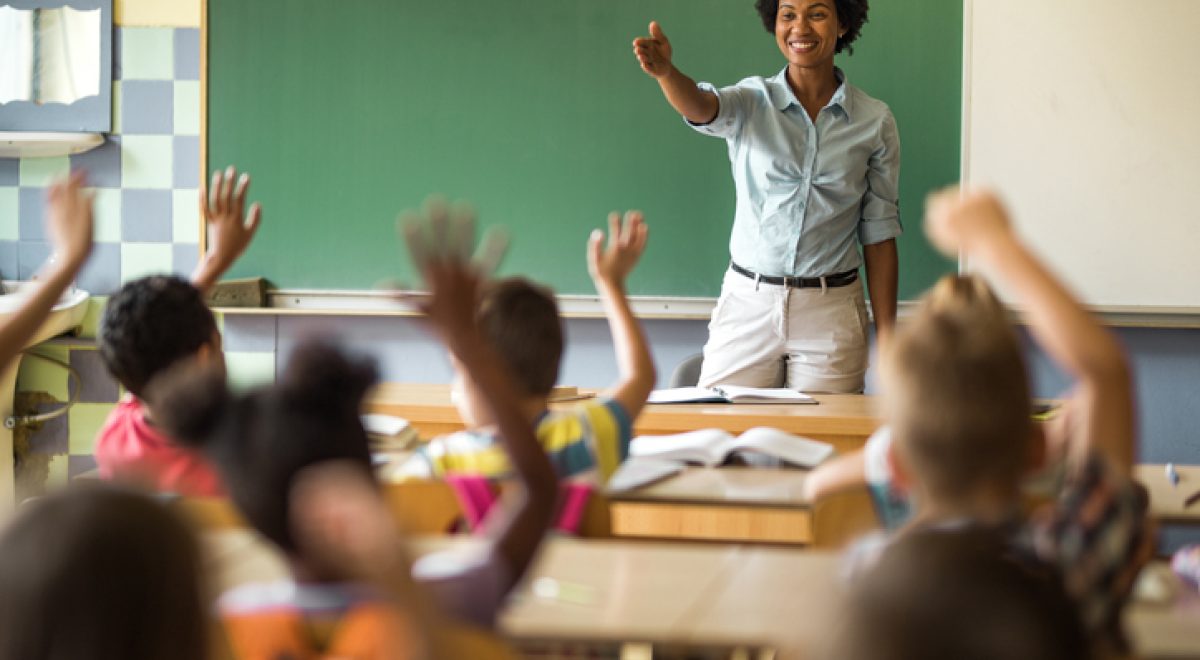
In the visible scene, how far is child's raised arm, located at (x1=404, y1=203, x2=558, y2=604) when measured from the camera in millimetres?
1094

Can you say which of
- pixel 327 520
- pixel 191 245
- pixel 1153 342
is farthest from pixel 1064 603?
pixel 191 245

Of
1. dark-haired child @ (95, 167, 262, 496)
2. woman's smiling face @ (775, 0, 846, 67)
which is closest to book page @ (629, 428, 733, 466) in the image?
dark-haired child @ (95, 167, 262, 496)

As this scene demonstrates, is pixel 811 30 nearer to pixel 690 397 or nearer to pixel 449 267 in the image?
pixel 690 397

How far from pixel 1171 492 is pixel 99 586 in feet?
6.18

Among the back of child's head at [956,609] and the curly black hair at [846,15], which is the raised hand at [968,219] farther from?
the curly black hair at [846,15]

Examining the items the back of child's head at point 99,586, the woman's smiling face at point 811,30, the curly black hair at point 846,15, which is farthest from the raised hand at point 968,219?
the curly black hair at point 846,15

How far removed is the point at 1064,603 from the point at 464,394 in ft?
3.84

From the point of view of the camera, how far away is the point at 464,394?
70.6 inches

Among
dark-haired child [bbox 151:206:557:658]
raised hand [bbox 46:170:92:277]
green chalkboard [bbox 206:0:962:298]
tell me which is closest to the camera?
dark-haired child [bbox 151:206:557:658]

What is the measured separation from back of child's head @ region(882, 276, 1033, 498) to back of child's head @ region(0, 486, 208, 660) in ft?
2.33

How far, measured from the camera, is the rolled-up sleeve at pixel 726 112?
3.57 m

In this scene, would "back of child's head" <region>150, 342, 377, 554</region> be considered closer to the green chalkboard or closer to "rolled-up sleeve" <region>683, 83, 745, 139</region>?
"rolled-up sleeve" <region>683, 83, 745, 139</region>

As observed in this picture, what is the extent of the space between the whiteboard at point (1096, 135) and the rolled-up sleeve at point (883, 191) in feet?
1.47

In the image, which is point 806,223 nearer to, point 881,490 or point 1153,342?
point 1153,342
